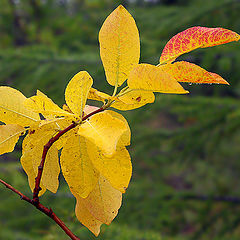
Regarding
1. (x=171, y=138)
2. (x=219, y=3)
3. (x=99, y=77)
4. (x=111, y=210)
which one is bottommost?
(x=171, y=138)

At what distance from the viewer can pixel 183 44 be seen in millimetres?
329

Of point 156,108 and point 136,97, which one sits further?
point 156,108

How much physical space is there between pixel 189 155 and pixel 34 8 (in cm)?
196

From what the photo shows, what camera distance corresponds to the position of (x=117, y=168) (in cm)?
29

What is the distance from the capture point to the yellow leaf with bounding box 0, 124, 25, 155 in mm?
348

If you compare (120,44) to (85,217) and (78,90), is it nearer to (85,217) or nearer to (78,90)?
(78,90)

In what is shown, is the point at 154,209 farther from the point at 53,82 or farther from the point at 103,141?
the point at 103,141

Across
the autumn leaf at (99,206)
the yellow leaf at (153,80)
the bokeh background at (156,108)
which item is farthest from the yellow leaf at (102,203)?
the bokeh background at (156,108)

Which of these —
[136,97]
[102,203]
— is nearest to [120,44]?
[136,97]

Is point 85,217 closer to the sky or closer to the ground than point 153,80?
closer to the ground

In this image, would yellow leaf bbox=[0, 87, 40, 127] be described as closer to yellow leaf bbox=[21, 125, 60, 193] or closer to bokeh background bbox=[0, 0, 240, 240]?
yellow leaf bbox=[21, 125, 60, 193]

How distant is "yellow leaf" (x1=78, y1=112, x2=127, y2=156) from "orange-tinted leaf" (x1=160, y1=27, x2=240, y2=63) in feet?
Result: 0.31

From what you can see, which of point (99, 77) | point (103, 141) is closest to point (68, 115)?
point (103, 141)

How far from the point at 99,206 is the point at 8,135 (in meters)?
0.12
